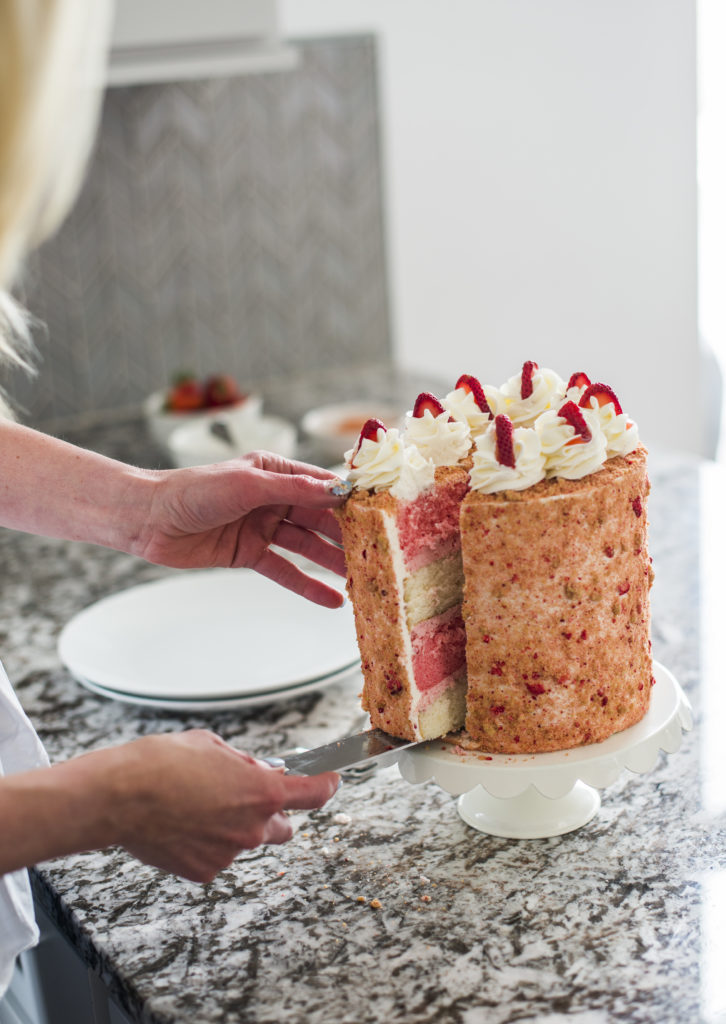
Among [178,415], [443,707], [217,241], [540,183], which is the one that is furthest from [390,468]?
[540,183]

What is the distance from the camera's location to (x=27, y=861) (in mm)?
958

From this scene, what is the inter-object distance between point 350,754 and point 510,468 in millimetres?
337

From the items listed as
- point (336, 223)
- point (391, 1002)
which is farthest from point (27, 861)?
point (336, 223)

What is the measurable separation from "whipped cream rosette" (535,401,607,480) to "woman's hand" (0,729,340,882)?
414 millimetres

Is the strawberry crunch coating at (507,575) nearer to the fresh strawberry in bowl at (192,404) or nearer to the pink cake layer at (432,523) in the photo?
the pink cake layer at (432,523)

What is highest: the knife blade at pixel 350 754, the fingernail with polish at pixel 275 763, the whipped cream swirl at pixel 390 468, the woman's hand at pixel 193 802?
the whipped cream swirl at pixel 390 468

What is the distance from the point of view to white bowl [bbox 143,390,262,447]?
2617 mm

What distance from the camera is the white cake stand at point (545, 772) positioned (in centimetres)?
112

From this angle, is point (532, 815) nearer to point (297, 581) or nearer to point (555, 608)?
point (555, 608)

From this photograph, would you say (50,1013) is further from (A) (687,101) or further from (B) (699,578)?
(A) (687,101)

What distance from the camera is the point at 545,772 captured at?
1.12m

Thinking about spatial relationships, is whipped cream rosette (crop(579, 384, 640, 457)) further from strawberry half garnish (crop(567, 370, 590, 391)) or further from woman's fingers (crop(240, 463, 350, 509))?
woman's fingers (crop(240, 463, 350, 509))

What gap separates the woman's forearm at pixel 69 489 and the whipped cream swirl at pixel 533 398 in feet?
1.47

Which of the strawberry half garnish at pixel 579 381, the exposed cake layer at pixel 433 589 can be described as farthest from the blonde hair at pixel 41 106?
the strawberry half garnish at pixel 579 381
